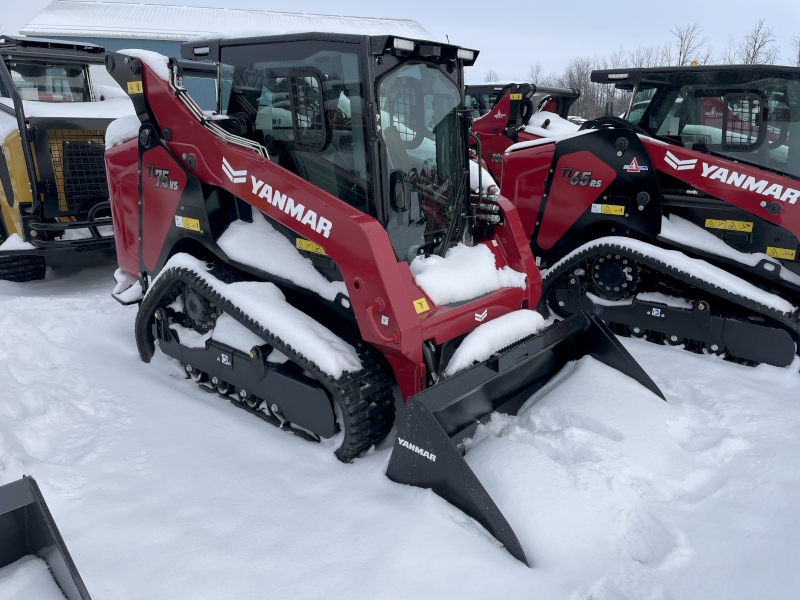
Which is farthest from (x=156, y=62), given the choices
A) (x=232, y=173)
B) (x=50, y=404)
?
(x=50, y=404)

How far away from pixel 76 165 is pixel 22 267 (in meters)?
1.20

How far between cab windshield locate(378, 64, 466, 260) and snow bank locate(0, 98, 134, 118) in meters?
4.14

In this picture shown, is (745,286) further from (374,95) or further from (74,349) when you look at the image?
(74,349)

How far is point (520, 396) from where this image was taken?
3639mm

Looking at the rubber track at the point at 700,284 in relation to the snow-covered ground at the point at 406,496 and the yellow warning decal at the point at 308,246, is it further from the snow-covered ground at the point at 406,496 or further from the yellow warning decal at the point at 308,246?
the yellow warning decal at the point at 308,246

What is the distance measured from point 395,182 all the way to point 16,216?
4685mm

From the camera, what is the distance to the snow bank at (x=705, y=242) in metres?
4.66

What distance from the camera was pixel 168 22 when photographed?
26.8 m

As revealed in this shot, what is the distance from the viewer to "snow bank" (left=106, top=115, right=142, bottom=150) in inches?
179

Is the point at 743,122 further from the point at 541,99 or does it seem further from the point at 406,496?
the point at 541,99

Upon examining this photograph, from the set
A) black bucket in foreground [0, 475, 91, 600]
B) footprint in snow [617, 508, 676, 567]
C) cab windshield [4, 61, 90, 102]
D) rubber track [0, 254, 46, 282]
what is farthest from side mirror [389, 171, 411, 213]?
cab windshield [4, 61, 90, 102]

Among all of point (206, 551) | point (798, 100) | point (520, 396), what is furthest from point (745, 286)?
point (206, 551)

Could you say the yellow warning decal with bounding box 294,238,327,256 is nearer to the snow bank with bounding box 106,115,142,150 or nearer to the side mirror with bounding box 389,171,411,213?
the side mirror with bounding box 389,171,411,213

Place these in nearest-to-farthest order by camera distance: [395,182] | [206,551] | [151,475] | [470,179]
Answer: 1. [206,551]
2. [151,475]
3. [395,182]
4. [470,179]
